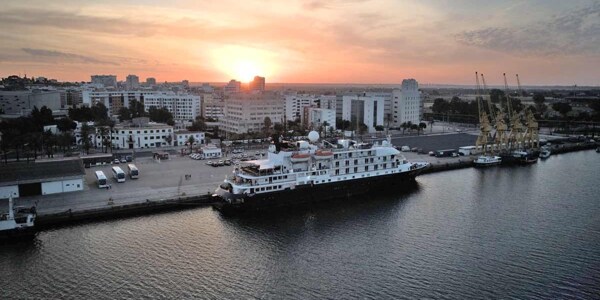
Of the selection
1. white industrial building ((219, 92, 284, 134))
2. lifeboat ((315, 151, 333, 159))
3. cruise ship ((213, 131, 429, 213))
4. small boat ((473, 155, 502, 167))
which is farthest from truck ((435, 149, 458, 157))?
white industrial building ((219, 92, 284, 134))

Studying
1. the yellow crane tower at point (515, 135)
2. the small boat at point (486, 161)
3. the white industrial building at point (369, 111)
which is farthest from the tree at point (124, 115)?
the yellow crane tower at point (515, 135)

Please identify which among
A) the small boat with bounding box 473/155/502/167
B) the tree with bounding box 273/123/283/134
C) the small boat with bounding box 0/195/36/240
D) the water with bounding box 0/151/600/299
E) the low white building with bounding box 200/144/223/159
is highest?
the tree with bounding box 273/123/283/134

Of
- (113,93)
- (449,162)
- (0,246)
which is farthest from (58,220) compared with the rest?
(113,93)

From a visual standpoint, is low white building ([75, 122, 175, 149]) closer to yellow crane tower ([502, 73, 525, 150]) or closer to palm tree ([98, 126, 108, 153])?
palm tree ([98, 126, 108, 153])

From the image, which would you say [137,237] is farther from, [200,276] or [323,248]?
[323,248]

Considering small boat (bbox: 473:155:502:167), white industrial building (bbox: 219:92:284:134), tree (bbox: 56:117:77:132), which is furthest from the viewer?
white industrial building (bbox: 219:92:284:134)

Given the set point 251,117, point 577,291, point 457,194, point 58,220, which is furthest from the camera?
point 251,117
